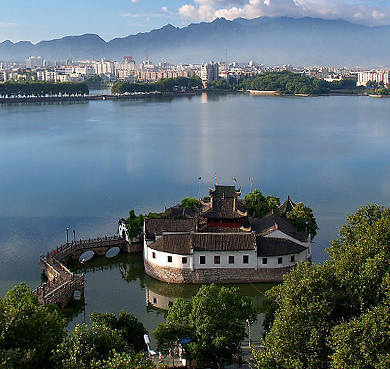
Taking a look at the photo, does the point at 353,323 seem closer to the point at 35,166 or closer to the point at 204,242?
the point at 204,242

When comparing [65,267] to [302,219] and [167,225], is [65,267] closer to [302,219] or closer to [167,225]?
[167,225]

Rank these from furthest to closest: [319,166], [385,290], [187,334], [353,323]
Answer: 1. [319,166]
2. [187,334]
3. [385,290]
4. [353,323]

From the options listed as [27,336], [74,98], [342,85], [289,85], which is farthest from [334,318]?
[342,85]

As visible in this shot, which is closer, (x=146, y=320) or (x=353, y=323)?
(x=353, y=323)

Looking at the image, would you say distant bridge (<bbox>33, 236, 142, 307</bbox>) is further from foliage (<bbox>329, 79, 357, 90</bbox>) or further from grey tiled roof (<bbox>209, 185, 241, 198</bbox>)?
foliage (<bbox>329, 79, 357, 90</bbox>)

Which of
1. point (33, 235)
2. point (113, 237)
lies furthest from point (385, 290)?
point (33, 235)

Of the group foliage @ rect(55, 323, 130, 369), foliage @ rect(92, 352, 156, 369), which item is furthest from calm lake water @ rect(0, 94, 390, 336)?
foliage @ rect(92, 352, 156, 369)

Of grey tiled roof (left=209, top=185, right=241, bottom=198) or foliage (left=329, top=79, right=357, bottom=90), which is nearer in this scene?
grey tiled roof (left=209, top=185, right=241, bottom=198)
